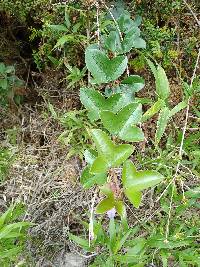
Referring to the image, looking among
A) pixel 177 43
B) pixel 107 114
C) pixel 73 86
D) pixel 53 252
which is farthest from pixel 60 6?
pixel 107 114

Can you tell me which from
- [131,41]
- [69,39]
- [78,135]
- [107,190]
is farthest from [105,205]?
[78,135]

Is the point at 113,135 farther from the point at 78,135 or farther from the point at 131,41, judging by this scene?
the point at 78,135

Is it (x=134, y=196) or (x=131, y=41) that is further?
(x=131, y=41)

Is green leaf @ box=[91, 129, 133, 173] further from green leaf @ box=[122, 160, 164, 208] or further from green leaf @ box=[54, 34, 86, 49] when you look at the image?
green leaf @ box=[54, 34, 86, 49]

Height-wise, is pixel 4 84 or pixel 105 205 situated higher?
pixel 105 205

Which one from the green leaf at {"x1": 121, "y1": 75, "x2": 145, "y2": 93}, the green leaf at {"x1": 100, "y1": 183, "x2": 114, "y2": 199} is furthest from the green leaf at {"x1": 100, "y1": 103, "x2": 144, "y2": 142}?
the green leaf at {"x1": 121, "y1": 75, "x2": 145, "y2": 93}

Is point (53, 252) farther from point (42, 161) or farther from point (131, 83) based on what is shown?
point (131, 83)

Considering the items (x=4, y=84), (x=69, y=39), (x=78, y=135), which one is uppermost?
(x=69, y=39)
